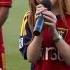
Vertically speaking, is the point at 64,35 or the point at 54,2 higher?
the point at 54,2

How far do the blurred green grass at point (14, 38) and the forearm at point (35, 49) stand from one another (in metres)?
2.54

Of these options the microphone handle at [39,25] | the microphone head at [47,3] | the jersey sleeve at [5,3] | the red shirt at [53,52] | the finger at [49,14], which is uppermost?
the microphone head at [47,3]

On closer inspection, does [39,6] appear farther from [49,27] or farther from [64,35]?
[64,35]

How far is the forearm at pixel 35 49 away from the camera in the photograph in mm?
2163

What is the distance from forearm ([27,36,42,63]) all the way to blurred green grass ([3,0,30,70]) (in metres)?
2.54

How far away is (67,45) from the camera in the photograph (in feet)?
7.15

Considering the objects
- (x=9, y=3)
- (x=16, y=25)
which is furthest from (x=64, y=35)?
(x=16, y=25)

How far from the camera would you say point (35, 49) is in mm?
2195

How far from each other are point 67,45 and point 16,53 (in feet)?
9.93

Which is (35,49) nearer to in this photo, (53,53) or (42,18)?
(53,53)

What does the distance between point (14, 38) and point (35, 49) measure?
11.1 ft

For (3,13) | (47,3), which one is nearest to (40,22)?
(47,3)

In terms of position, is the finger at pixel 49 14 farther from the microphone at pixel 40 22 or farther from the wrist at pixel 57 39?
the wrist at pixel 57 39

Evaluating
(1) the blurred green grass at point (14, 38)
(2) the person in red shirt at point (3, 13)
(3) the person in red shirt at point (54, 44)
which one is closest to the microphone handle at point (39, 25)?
(3) the person in red shirt at point (54, 44)
